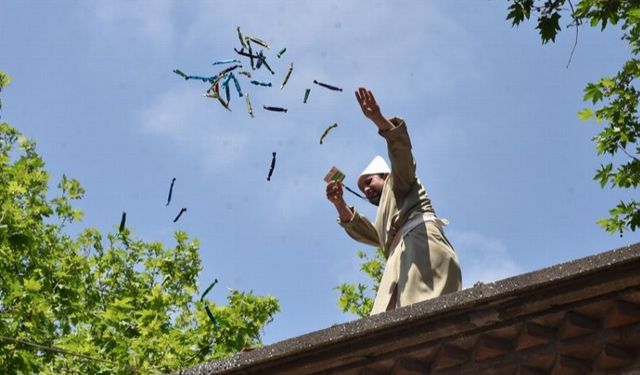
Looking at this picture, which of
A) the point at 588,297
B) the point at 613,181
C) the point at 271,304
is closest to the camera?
the point at 588,297

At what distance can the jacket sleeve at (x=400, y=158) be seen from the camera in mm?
7699

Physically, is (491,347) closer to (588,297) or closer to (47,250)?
(588,297)

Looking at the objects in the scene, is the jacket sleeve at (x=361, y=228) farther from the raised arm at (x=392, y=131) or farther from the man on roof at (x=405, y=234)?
the raised arm at (x=392, y=131)

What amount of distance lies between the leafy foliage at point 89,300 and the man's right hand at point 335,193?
872 centimetres

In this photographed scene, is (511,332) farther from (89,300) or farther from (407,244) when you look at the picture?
(89,300)

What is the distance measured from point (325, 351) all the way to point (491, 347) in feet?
3.12

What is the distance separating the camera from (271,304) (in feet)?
71.6

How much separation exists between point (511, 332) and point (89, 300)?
18859 mm

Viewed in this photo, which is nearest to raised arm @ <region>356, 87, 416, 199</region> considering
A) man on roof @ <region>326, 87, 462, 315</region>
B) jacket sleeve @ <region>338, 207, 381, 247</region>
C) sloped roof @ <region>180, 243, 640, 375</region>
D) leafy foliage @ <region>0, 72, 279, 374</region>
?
man on roof @ <region>326, 87, 462, 315</region>

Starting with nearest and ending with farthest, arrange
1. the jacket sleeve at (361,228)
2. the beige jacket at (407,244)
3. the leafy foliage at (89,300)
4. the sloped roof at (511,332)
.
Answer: the sloped roof at (511,332) → the beige jacket at (407,244) → the jacket sleeve at (361,228) → the leafy foliage at (89,300)

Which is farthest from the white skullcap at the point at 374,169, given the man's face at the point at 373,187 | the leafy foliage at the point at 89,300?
the leafy foliage at the point at 89,300

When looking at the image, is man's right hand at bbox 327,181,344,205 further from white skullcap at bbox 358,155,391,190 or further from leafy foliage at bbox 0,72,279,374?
leafy foliage at bbox 0,72,279,374

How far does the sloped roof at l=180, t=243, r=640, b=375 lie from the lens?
5387 millimetres

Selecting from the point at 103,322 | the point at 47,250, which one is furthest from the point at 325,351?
the point at 47,250
